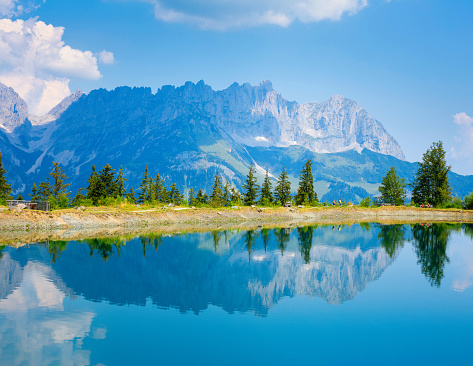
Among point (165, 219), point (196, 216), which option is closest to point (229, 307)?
point (165, 219)

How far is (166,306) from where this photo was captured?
24938 mm

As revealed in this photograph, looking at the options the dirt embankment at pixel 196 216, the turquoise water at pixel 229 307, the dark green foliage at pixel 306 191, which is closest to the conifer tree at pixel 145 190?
the dirt embankment at pixel 196 216

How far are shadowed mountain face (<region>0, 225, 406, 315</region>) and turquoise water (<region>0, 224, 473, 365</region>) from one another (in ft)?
0.50

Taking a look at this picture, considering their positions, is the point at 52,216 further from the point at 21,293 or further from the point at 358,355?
the point at 358,355

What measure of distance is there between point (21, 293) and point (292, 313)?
19.8m

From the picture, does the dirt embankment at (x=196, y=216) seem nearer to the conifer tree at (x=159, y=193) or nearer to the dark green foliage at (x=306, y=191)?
the dark green foliage at (x=306, y=191)

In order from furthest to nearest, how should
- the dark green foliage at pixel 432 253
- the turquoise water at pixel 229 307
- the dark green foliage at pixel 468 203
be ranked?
1. the dark green foliage at pixel 468 203
2. the dark green foliage at pixel 432 253
3. the turquoise water at pixel 229 307

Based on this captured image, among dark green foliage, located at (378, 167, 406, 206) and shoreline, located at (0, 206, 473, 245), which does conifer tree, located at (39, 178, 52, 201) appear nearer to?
shoreline, located at (0, 206, 473, 245)

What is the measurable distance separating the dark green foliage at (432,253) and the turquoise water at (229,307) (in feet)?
1.06

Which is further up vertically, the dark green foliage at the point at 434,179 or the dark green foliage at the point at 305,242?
the dark green foliage at the point at 434,179

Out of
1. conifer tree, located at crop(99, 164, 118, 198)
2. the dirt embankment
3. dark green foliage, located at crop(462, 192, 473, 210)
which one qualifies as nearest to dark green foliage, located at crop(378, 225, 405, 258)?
the dirt embankment

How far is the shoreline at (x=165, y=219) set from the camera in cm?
6188

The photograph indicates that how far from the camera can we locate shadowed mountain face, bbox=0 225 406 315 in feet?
90.4

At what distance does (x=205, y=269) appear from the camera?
3775 cm
